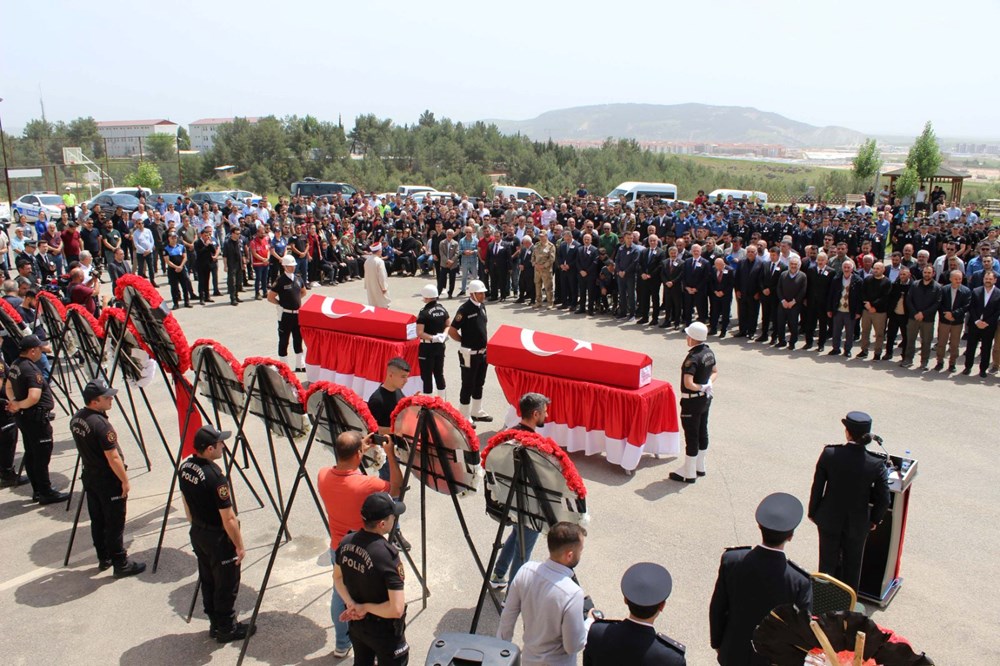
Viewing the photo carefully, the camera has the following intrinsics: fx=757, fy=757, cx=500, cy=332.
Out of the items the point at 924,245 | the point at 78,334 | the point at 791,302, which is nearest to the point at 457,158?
the point at 924,245

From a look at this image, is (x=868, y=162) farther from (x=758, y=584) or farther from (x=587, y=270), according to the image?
(x=758, y=584)

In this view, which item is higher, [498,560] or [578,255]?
[578,255]

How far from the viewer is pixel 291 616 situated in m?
5.99

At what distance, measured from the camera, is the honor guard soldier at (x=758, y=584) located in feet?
13.0

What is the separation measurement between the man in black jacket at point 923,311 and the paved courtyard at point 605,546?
5.08 ft

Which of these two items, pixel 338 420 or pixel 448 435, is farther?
pixel 338 420

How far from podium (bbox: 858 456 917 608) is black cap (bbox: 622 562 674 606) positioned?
3.27 meters

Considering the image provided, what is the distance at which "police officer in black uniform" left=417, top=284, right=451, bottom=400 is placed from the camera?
9664 millimetres

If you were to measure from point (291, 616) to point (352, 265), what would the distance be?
51.8 ft

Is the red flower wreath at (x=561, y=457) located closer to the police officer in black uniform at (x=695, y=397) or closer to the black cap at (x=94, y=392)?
the police officer in black uniform at (x=695, y=397)

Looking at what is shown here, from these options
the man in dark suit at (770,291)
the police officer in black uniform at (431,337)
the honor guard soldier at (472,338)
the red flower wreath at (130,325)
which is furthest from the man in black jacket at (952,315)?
the red flower wreath at (130,325)

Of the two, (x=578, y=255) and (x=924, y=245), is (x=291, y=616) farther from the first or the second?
(x=924, y=245)

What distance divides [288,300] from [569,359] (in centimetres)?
482

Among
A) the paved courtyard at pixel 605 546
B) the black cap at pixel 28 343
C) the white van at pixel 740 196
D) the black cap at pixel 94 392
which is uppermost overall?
the white van at pixel 740 196
